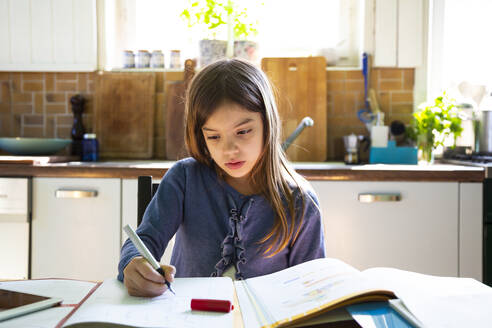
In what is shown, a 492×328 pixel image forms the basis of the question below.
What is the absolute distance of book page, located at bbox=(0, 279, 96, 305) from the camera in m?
0.72

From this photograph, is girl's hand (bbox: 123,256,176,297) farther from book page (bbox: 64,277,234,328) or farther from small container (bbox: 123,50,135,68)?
small container (bbox: 123,50,135,68)

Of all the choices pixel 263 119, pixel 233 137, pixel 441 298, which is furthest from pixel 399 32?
pixel 441 298

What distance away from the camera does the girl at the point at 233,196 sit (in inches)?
42.6

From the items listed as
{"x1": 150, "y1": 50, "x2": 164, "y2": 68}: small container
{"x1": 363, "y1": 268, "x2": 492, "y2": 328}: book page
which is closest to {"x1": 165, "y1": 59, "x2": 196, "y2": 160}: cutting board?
{"x1": 150, "y1": 50, "x2": 164, "y2": 68}: small container

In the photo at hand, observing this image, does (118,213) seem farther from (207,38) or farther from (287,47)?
(287,47)

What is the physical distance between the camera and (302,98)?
238 centimetres

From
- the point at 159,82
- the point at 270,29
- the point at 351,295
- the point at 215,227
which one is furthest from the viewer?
the point at 270,29

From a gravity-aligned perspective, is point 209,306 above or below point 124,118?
below

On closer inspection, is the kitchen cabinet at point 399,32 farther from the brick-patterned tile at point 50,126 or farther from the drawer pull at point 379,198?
the brick-patterned tile at point 50,126

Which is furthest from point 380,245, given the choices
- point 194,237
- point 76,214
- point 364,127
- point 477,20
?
point 477,20

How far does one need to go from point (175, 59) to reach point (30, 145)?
856 mm

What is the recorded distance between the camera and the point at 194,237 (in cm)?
117

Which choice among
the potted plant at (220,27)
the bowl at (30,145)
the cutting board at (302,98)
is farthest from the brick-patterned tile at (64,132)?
the cutting board at (302,98)

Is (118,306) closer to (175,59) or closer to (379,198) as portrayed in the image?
(379,198)
